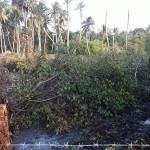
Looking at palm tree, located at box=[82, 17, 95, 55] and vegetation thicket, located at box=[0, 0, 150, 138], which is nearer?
vegetation thicket, located at box=[0, 0, 150, 138]

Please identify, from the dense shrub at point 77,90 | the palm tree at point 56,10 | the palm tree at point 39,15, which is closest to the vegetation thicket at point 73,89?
the dense shrub at point 77,90

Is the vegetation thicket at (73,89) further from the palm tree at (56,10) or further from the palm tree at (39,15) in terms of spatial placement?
the palm tree at (56,10)

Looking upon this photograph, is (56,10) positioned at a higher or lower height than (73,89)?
higher

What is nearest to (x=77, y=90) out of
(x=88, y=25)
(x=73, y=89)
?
(x=73, y=89)

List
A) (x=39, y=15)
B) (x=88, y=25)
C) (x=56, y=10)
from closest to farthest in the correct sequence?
1. (x=39, y=15)
2. (x=56, y=10)
3. (x=88, y=25)

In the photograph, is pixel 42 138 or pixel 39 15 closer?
pixel 42 138

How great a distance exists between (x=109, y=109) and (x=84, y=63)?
2.09 metres

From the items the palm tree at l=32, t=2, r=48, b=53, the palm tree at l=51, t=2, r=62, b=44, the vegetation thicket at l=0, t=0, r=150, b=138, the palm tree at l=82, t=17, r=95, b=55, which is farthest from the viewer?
the palm tree at l=82, t=17, r=95, b=55

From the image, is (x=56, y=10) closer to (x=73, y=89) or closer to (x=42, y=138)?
(x=73, y=89)

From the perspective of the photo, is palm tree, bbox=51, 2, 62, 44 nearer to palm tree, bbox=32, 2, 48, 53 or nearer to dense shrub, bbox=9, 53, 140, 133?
palm tree, bbox=32, 2, 48, 53

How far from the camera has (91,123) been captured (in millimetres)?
9484

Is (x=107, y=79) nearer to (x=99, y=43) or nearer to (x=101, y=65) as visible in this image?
(x=101, y=65)

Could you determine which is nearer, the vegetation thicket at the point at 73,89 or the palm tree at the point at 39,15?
the vegetation thicket at the point at 73,89

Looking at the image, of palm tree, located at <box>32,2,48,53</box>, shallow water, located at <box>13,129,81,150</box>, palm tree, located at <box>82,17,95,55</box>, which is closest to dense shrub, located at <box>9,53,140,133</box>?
shallow water, located at <box>13,129,81,150</box>
